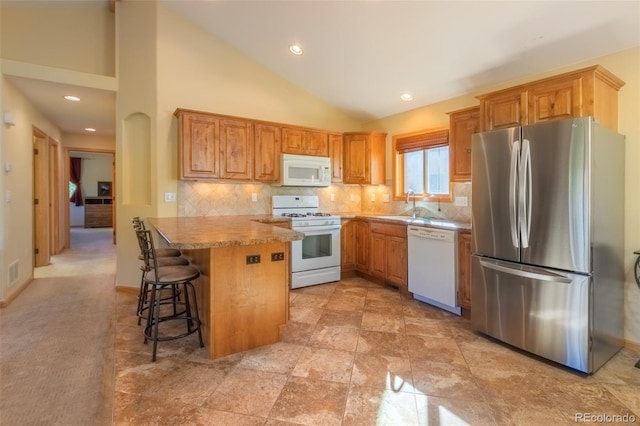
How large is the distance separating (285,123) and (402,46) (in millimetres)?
2004

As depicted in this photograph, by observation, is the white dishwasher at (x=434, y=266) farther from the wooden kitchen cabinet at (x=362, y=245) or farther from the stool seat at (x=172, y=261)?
the stool seat at (x=172, y=261)

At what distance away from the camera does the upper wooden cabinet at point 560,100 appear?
2420mm

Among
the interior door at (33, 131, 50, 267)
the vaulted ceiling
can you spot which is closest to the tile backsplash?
the vaulted ceiling

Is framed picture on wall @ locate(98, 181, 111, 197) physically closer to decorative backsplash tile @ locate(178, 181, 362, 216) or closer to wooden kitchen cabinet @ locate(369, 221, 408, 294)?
decorative backsplash tile @ locate(178, 181, 362, 216)

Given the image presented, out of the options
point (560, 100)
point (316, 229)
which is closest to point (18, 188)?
point (316, 229)

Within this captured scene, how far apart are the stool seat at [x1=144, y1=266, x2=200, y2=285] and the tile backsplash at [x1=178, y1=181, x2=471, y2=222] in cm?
161

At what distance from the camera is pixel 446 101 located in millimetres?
4168

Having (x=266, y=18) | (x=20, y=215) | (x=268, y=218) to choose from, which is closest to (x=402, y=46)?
(x=266, y=18)

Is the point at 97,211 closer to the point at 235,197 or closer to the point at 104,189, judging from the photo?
the point at 104,189

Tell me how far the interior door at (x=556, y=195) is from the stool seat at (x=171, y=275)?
8.54 feet

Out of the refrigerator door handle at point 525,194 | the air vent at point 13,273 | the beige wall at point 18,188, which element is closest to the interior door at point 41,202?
the beige wall at point 18,188

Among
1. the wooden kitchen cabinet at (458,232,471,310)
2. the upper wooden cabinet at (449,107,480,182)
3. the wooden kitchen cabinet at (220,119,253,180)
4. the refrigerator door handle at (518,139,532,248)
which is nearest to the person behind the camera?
the refrigerator door handle at (518,139,532,248)

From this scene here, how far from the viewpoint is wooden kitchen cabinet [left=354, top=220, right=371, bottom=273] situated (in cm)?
461

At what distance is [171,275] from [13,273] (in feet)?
9.53
